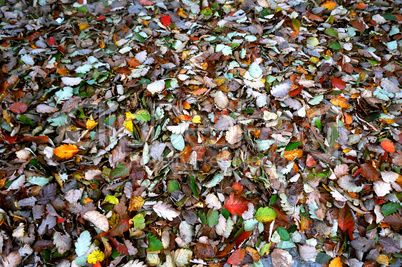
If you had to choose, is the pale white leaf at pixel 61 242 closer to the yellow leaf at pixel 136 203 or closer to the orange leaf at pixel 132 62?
the yellow leaf at pixel 136 203

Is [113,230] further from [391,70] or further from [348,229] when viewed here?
[391,70]

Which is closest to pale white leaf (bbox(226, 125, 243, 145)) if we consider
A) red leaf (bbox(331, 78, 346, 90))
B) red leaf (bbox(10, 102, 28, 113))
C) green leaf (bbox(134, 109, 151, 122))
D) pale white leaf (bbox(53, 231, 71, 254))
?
green leaf (bbox(134, 109, 151, 122))

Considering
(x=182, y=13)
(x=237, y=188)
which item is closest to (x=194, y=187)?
(x=237, y=188)

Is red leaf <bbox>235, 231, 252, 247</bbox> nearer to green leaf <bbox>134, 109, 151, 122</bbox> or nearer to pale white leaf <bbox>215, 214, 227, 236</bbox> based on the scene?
pale white leaf <bbox>215, 214, 227, 236</bbox>

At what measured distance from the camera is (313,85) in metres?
2.12

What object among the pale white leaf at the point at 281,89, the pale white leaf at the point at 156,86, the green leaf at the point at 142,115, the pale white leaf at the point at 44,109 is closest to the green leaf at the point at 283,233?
the pale white leaf at the point at 281,89

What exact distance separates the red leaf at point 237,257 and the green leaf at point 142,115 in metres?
1.08

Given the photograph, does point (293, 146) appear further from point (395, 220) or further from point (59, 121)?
point (59, 121)

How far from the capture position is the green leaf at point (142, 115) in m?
1.96

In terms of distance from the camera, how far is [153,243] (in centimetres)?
166

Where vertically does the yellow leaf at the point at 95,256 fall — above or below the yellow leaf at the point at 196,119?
below

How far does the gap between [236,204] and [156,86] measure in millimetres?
1063

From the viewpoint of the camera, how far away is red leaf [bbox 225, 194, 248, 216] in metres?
1.73

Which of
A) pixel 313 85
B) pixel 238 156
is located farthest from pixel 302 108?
pixel 238 156
